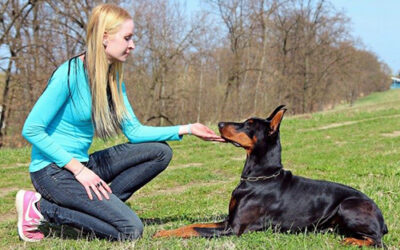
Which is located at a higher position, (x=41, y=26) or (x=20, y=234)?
(x=41, y=26)

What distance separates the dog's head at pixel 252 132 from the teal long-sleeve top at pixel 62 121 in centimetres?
131

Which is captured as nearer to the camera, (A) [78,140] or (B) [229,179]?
(A) [78,140]

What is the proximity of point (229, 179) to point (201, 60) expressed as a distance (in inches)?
706

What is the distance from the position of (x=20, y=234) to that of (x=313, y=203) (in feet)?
8.71

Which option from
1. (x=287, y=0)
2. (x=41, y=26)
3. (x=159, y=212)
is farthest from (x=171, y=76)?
(x=159, y=212)

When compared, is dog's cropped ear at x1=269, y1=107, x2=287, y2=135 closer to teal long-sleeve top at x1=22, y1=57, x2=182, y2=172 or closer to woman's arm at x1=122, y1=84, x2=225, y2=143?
woman's arm at x1=122, y1=84, x2=225, y2=143

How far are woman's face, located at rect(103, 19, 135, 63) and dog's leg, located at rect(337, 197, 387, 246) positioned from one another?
7.82 feet

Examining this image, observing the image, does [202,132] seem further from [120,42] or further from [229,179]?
[229,179]

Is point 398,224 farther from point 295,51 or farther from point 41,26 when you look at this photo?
point 295,51

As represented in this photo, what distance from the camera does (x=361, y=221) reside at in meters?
3.46

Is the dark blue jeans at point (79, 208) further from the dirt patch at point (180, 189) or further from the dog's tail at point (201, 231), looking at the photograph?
the dirt patch at point (180, 189)

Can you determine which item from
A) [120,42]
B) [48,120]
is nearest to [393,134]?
[120,42]

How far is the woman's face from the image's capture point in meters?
3.77

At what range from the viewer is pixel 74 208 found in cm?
380
